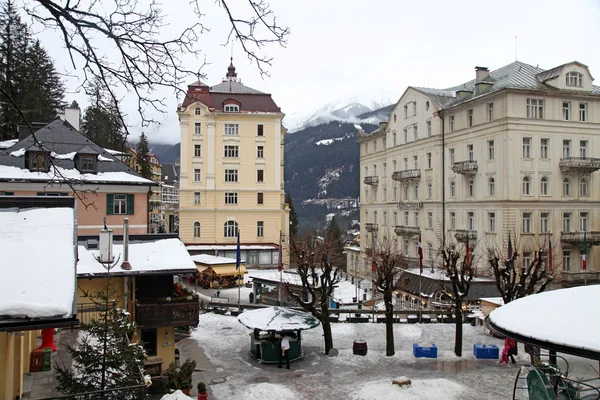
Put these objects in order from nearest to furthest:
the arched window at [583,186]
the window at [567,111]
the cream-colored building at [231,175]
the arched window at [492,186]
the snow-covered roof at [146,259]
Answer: the snow-covered roof at [146,259] → the arched window at [492,186] → the window at [567,111] → the arched window at [583,186] → the cream-colored building at [231,175]

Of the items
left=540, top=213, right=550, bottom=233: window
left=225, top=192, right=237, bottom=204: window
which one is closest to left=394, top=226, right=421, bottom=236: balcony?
left=540, top=213, right=550, bottom=233: window

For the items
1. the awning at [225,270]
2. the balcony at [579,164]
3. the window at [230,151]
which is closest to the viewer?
the balcony at [579,164]

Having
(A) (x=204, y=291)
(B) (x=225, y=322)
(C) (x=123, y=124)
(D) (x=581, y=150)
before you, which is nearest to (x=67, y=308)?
(C) (x=123, y=124)

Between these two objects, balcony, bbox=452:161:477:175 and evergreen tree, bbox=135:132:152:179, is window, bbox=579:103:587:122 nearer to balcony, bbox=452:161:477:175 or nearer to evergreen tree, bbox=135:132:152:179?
balcony, bbox=452:161:477:175

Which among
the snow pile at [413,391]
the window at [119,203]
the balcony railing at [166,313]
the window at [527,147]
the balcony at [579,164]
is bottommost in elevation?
the snow pile at [413,391]

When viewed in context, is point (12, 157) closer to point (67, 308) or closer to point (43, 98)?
point (43, 98)

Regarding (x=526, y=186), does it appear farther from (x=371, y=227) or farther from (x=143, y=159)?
(x=143, y=159)

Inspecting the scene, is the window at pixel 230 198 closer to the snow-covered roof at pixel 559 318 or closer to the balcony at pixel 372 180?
the balcony at pixel 372 180

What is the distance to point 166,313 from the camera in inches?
752

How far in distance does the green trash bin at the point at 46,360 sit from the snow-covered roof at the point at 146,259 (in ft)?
10.7

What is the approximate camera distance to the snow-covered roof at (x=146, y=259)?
18422mm

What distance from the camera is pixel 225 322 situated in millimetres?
28844

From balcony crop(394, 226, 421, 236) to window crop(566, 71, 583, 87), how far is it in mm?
18305

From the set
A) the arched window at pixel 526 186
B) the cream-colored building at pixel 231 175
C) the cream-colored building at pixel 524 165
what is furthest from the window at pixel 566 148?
the cream-colored building at pixel 231 175
